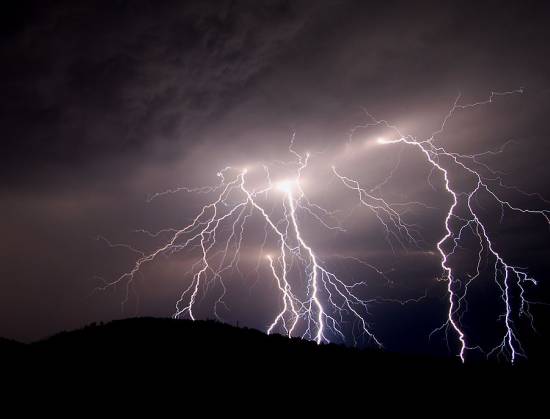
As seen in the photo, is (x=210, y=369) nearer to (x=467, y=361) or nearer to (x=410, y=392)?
(x=410, y=392)

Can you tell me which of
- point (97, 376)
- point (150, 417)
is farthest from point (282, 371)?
point (97, 376)

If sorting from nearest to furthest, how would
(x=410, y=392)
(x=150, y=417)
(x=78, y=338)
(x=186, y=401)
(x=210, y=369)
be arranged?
(x=150, y=417), (x=186, y=401), (x=410, y=392), (x=210, y=369), (x=78, y=338)

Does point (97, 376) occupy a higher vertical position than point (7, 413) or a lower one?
higher

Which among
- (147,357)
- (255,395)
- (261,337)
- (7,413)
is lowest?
(7,413)

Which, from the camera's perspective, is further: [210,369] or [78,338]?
[78,338]

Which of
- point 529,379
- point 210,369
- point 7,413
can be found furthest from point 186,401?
point 529,379

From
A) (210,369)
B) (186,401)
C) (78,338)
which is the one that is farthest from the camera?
(78,338)
